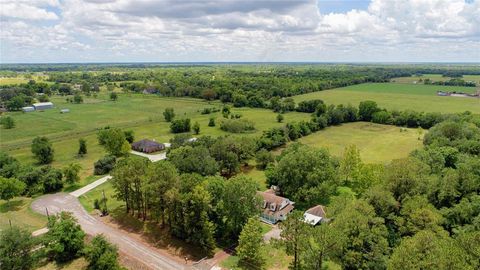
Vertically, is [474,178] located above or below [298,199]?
above

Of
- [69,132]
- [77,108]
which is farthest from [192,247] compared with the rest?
[77,108]

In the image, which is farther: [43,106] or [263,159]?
[43,106]

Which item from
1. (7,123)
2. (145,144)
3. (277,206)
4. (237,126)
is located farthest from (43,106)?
(277,206)

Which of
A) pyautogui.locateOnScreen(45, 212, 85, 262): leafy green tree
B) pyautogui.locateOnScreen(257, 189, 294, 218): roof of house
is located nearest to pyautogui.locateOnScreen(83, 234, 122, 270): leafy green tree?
pyautogui.locateOnScreen(45, 212, 85, 262): leafy green tree

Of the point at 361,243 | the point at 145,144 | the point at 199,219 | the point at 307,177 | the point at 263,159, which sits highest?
the point at 361,243

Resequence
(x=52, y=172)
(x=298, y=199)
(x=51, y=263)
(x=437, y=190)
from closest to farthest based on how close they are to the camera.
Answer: (x=51, y=263) → (x=437, y=190) → (x=298, y=199) → (x=52, y=172)

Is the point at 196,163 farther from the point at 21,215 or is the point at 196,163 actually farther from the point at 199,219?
the point at 21,215

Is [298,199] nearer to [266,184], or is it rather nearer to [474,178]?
[266,184]
